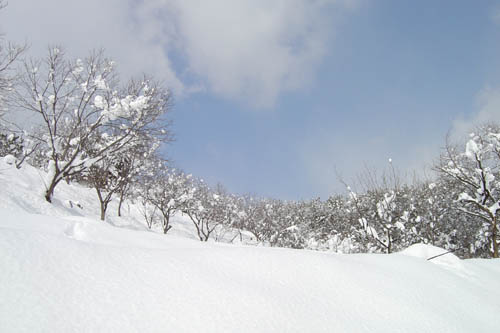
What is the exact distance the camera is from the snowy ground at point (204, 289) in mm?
1159

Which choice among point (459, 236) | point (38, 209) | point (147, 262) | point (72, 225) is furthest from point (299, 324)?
point (459, 236)

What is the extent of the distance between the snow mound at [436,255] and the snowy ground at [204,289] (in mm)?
483

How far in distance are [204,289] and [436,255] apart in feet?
9.46

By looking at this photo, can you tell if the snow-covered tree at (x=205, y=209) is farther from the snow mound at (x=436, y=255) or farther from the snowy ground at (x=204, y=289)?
the snowy ground at (x=204, y=289)

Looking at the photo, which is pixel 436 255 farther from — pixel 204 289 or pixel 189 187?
pixel 189 187

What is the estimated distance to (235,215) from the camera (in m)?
27.6

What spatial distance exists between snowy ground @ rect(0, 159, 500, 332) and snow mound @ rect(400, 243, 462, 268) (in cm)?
48

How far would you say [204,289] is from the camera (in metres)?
1.47

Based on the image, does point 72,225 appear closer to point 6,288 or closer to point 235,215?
point 6,288

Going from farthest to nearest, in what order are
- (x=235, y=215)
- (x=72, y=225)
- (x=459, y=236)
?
(x=235, y=215) < (x=459, y=236) < (x=72, y=225)

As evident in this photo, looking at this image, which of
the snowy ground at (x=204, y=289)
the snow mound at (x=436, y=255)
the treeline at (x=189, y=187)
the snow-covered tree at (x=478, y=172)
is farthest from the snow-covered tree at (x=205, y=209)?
the snowy ground at (x=204, y=289)

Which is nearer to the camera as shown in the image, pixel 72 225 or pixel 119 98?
pixel 72 225

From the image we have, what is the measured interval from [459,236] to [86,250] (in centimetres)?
1913

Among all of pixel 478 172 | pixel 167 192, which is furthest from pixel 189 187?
pixel 478 172
